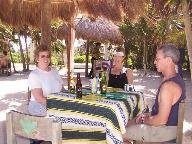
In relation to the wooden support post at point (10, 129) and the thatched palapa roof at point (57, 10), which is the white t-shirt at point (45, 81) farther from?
the thatched palapa roof at point (57, 10)

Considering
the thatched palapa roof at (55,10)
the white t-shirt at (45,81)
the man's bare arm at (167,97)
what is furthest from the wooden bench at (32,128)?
the thatched palapa roof at (55,10)

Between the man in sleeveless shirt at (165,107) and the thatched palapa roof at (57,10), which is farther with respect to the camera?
the thatched palapa roof at (57,10)

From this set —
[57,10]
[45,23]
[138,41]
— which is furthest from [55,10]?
[138,41]

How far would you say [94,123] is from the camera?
3980 millimetres

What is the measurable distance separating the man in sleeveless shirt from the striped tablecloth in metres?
0.24

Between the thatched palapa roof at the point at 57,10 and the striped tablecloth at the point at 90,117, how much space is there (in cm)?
371

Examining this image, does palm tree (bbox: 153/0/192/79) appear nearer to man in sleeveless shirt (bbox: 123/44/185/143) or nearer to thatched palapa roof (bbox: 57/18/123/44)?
man in sleeveless shirt (bbox: 123/44/185/143)

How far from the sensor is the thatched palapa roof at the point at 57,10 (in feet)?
27.2

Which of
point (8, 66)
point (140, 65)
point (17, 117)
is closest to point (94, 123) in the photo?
point (17, 117)

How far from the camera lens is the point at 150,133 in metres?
4.28

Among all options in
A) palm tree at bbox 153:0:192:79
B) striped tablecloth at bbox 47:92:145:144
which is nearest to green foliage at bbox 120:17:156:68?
palm tree at bbox 153:0:192:79

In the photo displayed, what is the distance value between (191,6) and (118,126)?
125 inches

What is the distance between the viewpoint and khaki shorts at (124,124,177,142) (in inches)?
165

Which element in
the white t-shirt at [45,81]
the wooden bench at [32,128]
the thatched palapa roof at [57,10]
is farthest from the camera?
the thatched palapa roof at [57,10]
